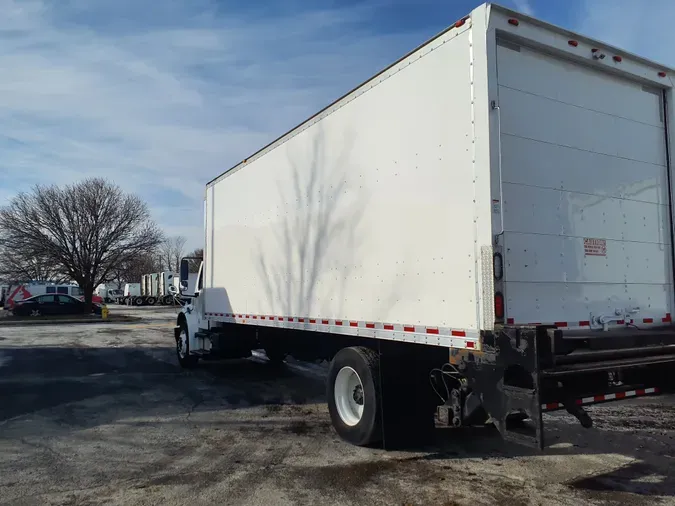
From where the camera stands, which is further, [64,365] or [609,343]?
[64,365]

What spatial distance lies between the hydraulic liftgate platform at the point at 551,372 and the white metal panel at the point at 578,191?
0.37m

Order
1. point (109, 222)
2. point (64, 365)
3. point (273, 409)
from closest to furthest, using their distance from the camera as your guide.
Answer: point (273, 409) < point (64, 365) < point (109, 222)

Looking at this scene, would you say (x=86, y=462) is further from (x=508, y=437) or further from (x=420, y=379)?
(x=508, y=437)

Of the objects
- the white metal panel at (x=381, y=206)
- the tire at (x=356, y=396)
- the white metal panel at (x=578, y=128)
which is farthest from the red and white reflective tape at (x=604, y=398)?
the white metal panel at (x=578, y=128)

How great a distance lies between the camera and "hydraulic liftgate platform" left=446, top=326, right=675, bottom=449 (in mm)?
4172

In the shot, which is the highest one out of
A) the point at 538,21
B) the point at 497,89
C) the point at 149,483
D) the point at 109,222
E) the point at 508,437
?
the point at 109,222

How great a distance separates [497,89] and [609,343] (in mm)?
2407

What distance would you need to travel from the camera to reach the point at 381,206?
5855mm

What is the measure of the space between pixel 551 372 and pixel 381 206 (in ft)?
8.04

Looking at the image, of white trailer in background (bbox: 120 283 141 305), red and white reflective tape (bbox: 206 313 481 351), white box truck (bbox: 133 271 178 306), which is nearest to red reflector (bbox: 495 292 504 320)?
red and white reflective tape (bbox: 206 313 481 351)

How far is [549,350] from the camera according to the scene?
13.7 feet

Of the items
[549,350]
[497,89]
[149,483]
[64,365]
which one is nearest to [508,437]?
[549,350]

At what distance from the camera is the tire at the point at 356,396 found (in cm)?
582

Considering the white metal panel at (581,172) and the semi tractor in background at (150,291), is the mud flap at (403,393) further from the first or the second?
the semi tractor in background at (150,291)
